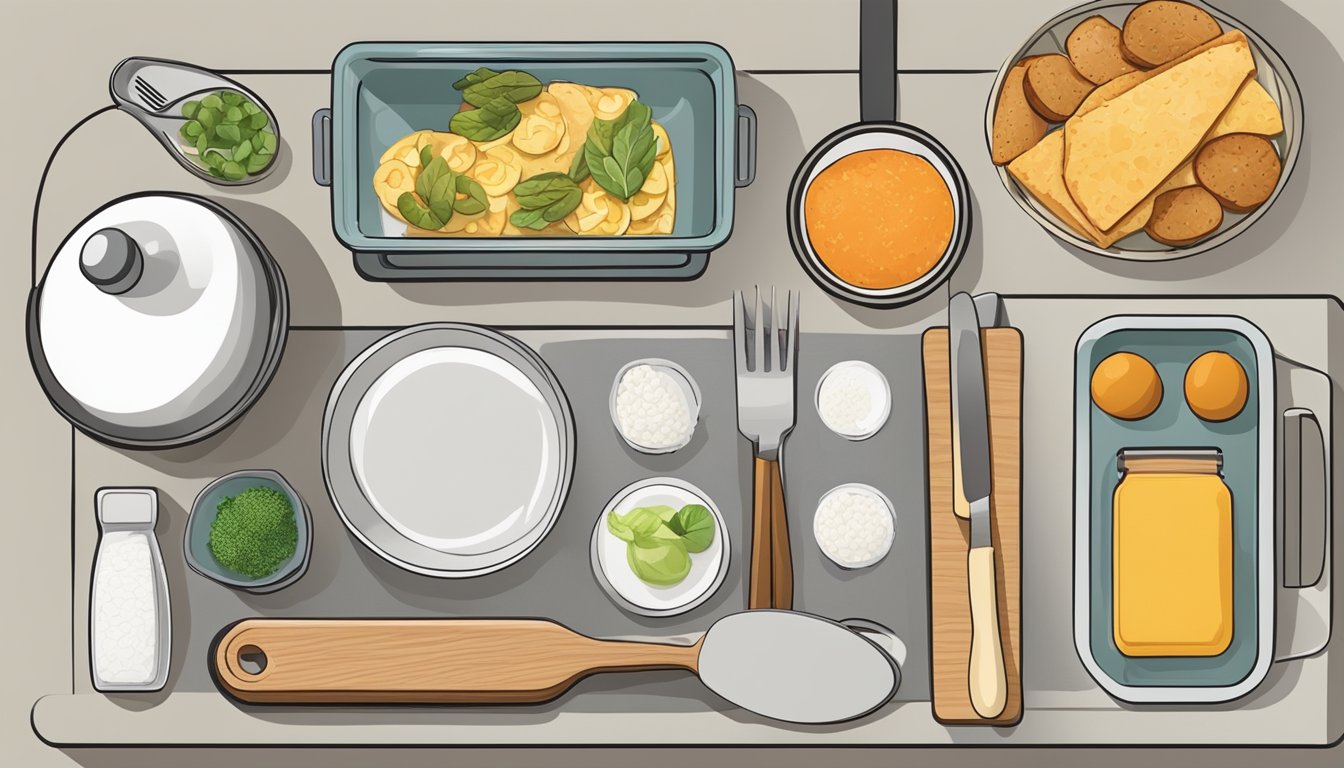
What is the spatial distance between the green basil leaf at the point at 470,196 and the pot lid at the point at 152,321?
190 mm

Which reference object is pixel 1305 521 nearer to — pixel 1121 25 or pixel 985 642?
pixel 985 642

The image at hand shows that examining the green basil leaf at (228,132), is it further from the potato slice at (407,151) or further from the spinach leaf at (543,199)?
the spinach leaf at (543,199)

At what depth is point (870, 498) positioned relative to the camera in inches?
36.7

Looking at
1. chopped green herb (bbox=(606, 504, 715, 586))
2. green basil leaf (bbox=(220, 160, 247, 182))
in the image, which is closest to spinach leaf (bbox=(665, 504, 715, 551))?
chopped green herb (bbox=(606, 504, 715, 586))

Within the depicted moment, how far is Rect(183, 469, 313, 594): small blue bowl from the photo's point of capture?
89 centimetres

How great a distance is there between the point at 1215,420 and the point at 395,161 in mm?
807

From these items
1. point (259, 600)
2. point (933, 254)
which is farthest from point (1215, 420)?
point (259, 600)

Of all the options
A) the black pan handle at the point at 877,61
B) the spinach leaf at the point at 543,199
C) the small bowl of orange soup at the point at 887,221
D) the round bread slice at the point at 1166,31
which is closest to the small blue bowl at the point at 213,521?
the spinach leaf at the point at 543,199

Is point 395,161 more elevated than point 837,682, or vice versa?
point 395,161

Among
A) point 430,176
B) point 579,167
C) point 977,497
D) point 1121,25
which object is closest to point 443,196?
point 430,176

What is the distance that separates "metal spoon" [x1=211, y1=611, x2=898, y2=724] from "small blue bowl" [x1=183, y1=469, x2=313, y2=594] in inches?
1.6

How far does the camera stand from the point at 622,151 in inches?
34.9

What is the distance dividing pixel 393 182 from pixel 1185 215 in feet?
2.42

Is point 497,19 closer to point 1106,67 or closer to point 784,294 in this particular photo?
point 784,294
